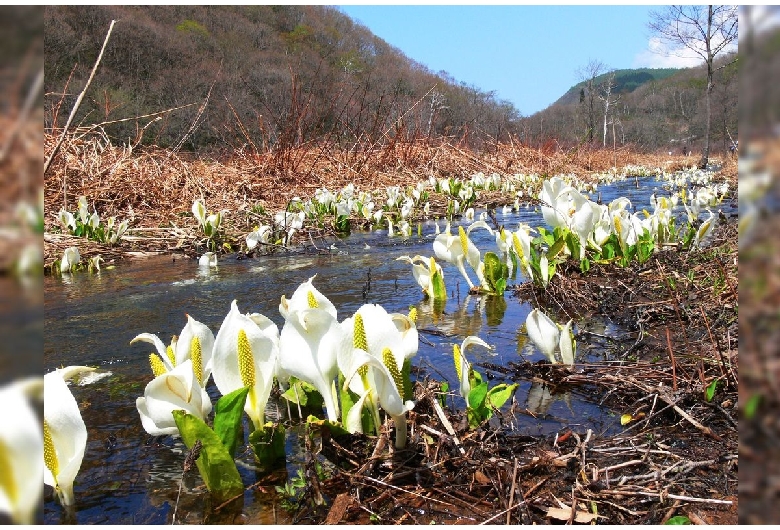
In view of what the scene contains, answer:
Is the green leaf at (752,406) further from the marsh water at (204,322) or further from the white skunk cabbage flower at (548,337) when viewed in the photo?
the white skunk cabbage flower at (548,337)

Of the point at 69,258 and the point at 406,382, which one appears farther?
the point at 69,258

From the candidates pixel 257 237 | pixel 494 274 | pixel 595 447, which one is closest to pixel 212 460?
pixel 595 447

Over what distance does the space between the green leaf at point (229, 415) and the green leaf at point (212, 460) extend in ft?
0.12

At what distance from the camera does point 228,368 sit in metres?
1.37

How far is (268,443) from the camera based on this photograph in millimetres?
1404

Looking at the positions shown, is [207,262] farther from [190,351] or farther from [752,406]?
[752,406]

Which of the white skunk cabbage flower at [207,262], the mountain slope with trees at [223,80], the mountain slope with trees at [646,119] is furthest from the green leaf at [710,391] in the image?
the mountain slope with trees at [646,119]

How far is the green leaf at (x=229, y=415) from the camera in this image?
1292mm

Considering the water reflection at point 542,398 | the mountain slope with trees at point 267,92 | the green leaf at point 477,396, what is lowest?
the water reflection at point 542,398

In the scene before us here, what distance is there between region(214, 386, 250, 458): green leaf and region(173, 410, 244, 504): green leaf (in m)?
0.04

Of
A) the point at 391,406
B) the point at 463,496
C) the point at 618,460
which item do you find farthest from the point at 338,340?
the point at 618,460

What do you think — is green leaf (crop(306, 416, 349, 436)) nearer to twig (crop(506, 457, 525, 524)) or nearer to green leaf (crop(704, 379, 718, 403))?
twig (crop(506, 457, 525, 524))

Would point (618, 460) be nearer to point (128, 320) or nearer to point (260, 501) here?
point (260, 501)

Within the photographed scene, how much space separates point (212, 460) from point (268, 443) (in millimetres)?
168
